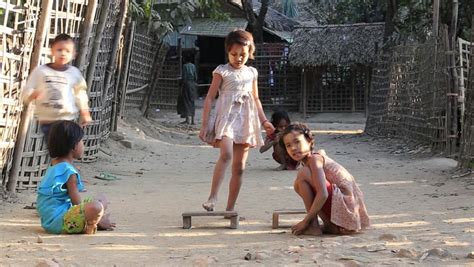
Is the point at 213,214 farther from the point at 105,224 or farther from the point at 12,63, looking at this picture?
the point at 12,63

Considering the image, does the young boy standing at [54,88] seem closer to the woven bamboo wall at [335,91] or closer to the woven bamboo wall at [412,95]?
the woven bamboo wall at [412,95]

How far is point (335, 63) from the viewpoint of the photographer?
76.4 feet

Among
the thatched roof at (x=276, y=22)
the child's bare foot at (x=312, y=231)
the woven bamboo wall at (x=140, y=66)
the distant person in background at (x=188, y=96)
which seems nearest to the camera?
the child's bare foot at (x=312, y=231)

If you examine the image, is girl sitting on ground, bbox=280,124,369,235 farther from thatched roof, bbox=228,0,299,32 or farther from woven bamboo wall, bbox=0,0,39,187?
thatched roof, bbox=228,0,299,32

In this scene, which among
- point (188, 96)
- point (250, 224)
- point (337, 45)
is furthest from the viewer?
point (337, 45)

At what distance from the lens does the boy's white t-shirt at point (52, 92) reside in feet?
19.3

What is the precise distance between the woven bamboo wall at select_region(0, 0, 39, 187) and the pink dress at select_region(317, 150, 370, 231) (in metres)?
2.66

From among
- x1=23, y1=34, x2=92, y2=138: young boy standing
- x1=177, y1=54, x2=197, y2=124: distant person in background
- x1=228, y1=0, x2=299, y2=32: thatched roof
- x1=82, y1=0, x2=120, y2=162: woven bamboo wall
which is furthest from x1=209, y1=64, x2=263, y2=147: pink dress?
x1=228, y1=0, x2=299, y2=32: thatched roof

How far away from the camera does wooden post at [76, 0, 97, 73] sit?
7934mm

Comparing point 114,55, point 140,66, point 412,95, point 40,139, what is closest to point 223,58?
point 140,66

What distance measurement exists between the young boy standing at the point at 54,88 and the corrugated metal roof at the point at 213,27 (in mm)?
19578

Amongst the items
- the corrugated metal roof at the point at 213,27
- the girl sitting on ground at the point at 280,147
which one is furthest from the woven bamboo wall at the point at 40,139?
the corrugated metal roof at the point at 213,27

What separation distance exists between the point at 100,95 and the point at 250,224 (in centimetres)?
511

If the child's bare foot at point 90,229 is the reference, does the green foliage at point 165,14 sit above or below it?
above
